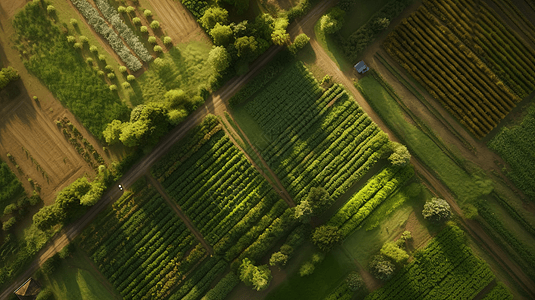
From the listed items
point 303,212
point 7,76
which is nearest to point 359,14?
point 303,212

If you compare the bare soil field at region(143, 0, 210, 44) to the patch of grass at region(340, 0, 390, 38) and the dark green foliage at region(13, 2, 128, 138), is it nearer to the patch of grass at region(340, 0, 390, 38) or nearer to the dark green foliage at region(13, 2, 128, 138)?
the dark green foliage at region(13, 2, 128, 138)

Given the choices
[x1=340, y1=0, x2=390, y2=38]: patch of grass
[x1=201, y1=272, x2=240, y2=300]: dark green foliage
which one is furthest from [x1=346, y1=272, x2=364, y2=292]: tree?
[x1=340, y1=0, x2=390, y2=38]: patch of grass

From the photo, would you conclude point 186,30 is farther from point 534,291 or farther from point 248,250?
point 534,291

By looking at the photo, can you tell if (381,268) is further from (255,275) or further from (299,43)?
(299,43)

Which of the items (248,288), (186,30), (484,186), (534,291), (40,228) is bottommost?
(534,291)

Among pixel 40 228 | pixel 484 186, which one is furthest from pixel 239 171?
pixel 484 186

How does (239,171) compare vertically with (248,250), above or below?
above
